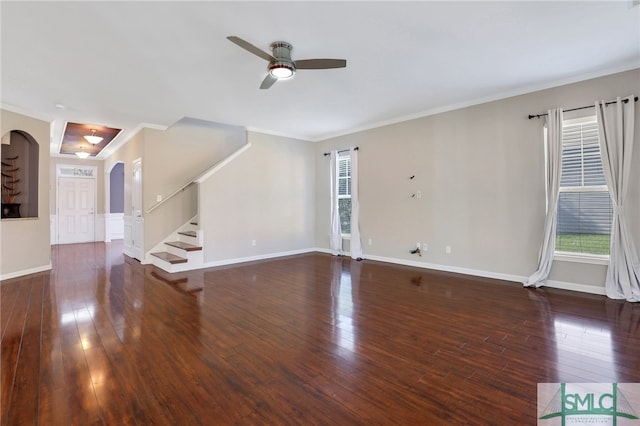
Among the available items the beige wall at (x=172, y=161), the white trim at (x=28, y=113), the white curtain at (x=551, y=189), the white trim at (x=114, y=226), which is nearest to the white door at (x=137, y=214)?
the beige wall at (x=172, y=161)

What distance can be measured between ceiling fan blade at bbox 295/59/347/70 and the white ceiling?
0.58 feet

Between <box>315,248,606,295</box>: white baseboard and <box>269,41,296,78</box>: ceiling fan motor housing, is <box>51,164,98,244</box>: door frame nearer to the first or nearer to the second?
<box>315,248,606,295</box>: white baseboard

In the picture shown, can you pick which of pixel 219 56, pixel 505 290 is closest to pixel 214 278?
pixel 219 56

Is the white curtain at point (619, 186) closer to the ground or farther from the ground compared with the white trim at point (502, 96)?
closer to the ground

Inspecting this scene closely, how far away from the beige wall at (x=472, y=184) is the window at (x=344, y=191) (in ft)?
1.35

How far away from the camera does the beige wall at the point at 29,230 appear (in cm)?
478

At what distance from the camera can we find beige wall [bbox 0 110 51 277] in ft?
15.7

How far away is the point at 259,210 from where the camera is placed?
6.54m

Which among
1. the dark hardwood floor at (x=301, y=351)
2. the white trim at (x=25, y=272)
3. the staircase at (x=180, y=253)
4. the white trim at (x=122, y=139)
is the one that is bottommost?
the dark hardwood floor at (x=301, y=351)

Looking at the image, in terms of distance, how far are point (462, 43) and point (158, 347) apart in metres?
4.00

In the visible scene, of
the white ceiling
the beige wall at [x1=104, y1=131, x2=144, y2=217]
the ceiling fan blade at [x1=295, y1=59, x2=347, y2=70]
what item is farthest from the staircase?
the ceiling fan blade at [x1=295, y1=59, x2=347, y2=70]

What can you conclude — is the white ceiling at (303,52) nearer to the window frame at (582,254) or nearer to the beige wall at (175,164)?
the window frame at (582,254)

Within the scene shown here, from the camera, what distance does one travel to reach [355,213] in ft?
21.3

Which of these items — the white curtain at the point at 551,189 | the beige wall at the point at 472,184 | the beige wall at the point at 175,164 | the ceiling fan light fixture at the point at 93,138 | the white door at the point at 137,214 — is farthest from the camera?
the ceiling fan light fixture at the point at 93,138
